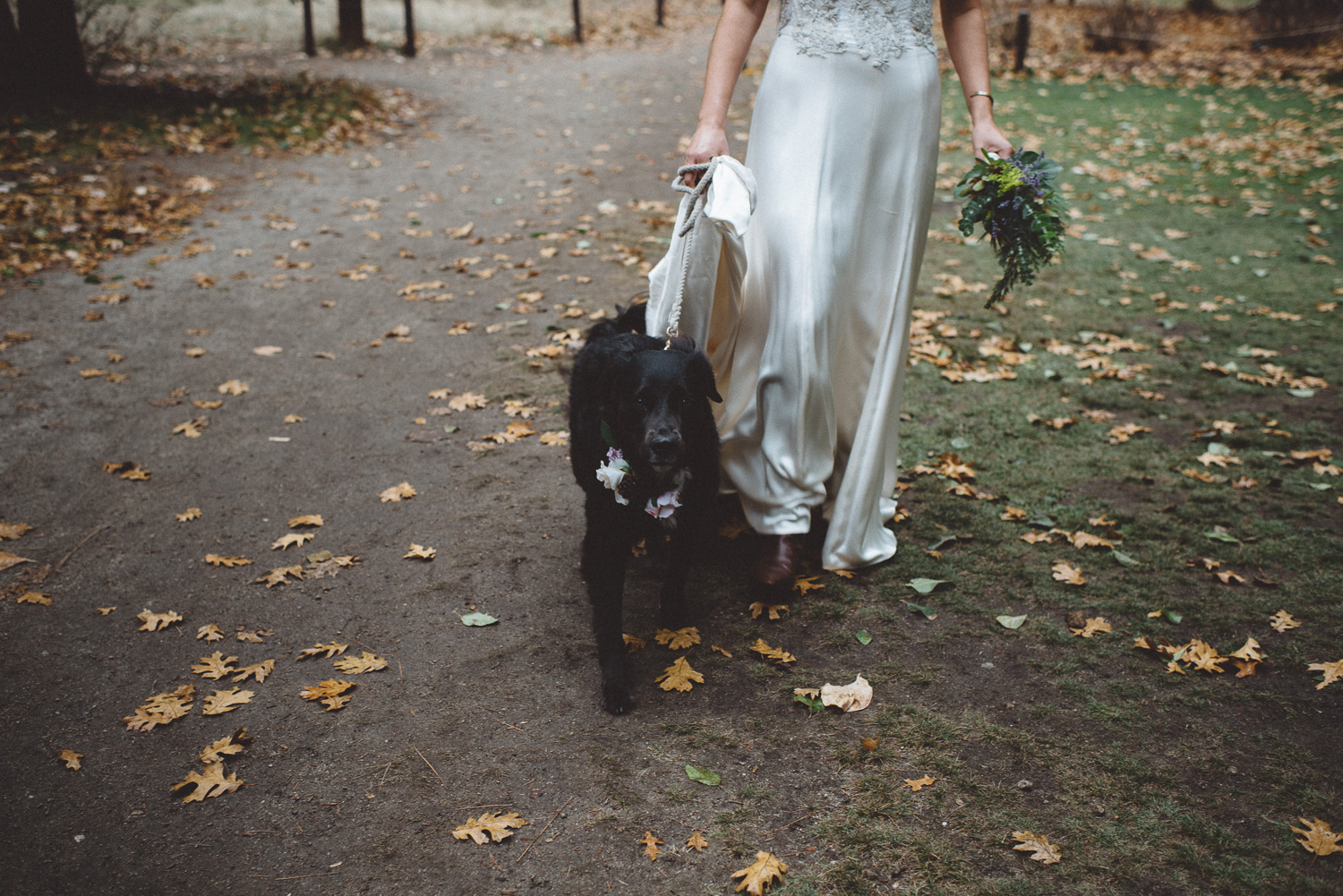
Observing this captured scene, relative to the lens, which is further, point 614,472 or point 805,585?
point 805,585

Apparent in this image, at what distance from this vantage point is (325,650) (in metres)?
2.98

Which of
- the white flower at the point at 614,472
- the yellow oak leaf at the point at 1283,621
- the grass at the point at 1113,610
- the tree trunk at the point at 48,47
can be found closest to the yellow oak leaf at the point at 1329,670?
the grass at the point at 1113,610

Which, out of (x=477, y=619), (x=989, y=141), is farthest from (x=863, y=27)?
(x=477, y=619)

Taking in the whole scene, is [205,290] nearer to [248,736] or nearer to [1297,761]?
[248,736]

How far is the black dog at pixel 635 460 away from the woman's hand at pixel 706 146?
67cm

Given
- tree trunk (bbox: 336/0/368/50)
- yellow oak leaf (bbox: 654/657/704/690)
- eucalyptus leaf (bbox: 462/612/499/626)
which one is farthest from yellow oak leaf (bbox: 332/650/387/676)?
tree trunk (bbox: 336/0/368/50)

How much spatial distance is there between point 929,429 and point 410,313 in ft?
12.6

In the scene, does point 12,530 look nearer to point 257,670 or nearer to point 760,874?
point 257,670

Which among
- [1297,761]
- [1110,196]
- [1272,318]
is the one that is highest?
[1110,196]

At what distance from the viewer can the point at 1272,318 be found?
6.07 meters

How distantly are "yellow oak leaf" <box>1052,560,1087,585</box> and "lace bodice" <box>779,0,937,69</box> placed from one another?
7.02ft

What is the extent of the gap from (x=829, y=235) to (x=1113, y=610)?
183 centimetres

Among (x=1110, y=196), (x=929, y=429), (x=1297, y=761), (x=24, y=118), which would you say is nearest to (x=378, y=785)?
(x=1297, y=761)

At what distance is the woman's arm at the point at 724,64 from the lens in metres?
2.92
